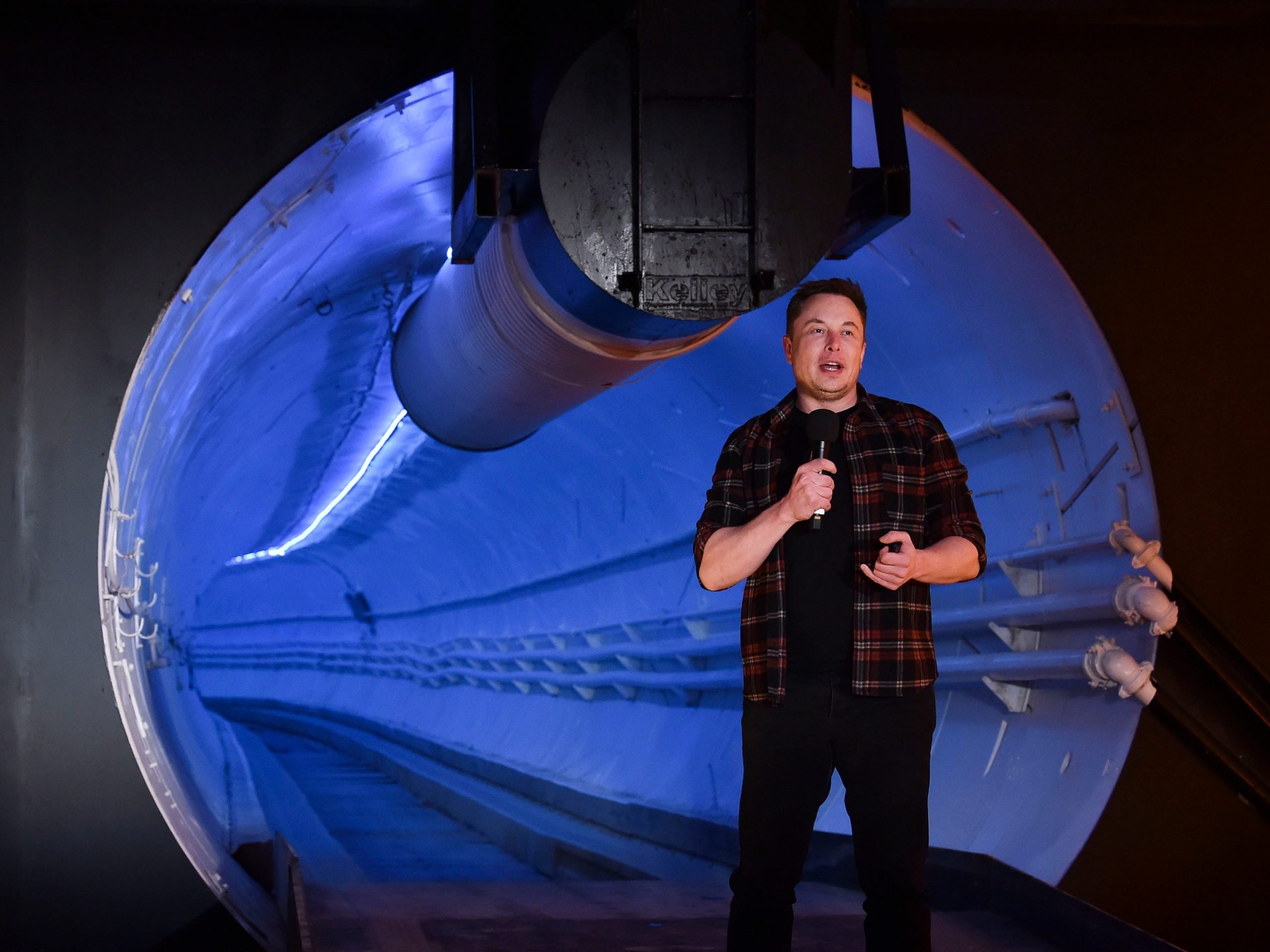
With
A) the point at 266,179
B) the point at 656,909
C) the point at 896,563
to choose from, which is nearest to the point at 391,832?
the point at 656,909

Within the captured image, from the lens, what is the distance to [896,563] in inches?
88.1

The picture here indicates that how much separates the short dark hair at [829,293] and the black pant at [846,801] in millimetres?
738

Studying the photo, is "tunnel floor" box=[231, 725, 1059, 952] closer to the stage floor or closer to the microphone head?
the stage floor

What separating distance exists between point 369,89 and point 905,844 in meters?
2.15

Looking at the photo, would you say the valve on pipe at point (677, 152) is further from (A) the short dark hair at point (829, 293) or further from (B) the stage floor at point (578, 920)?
(B) the stage floor at point (578, 920)

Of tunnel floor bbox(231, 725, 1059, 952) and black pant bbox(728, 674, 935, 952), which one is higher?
black pant bbox(728, 674, 935, 952)

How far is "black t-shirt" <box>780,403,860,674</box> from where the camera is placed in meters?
2.41

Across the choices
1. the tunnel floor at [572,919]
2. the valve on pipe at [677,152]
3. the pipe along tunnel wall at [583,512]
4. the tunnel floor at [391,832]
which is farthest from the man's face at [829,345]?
the tunnel floor at [391,832]

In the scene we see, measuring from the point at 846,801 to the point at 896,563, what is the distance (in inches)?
19.7

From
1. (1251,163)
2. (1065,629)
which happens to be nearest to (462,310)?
(1065,629)

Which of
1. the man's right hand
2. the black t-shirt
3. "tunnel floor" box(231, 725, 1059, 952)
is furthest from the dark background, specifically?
the man's right hand

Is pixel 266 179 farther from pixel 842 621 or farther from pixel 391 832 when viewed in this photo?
pixel 391 832

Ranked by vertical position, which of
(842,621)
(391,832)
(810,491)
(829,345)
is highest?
(829,345)

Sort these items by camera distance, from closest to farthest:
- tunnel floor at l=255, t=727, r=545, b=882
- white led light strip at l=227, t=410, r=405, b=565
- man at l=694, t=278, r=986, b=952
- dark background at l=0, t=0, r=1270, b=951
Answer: man at l=694, t=278, r=986, b=952, dark background at l=0, t=0, r=1270, b=951, tunnel floor at l=255, t=727, r=545, b=882, white led light strip at l=227, t=410, r=405, b=565
